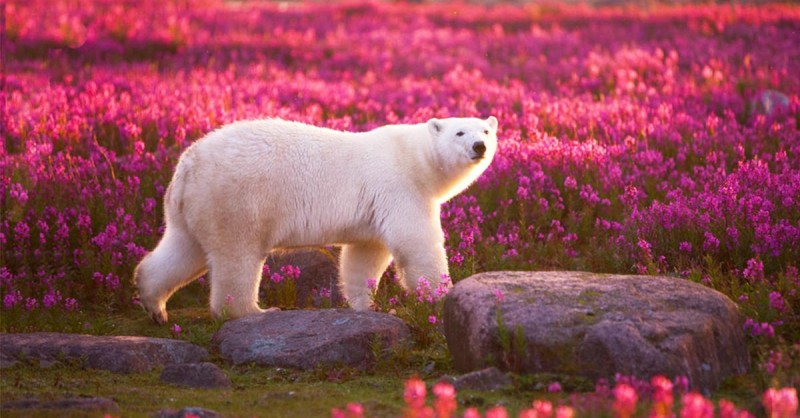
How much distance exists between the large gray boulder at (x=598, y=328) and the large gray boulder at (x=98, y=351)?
1.89m

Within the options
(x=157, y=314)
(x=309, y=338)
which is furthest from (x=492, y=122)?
(x=157, y=314)

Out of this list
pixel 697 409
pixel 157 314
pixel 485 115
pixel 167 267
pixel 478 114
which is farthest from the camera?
pixel 485 115

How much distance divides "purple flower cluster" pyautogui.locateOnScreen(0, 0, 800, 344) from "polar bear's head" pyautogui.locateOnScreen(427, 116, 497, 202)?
2.37 feet

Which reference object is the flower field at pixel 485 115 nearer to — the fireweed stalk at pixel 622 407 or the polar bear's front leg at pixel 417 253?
the polar bear's front leg at pixel 417 253

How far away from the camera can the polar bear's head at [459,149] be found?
790 centimetres

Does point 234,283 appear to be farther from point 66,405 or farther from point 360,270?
point 66,405

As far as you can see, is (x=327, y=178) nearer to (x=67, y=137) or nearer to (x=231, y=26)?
(x=67, y=137)

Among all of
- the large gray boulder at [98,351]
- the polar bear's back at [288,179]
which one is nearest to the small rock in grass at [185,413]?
the large gray boulder at [98,351]

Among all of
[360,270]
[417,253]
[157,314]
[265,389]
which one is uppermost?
[417,253]

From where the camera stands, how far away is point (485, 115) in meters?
14.1

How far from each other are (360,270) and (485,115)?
20.1 ft

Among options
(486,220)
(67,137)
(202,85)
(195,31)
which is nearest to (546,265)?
(486,220)

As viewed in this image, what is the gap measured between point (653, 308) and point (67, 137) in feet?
24.9

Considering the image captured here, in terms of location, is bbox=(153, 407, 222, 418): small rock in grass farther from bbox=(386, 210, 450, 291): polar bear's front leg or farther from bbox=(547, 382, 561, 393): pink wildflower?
bbox=(386, 210, 450, 291): polar bear's front leg
